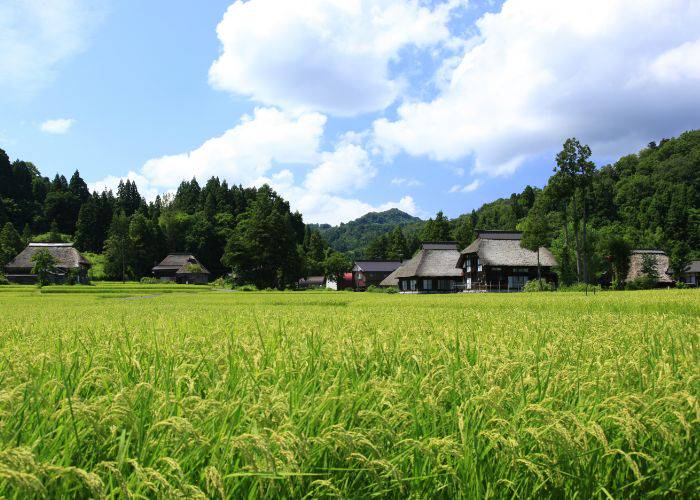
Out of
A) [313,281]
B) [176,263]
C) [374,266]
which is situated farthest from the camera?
[313,281]

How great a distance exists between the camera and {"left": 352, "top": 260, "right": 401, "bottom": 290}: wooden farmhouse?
317 ft

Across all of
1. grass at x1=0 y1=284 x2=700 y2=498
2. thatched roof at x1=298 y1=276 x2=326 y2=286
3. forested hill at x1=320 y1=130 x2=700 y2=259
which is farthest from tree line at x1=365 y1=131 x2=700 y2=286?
grass at x1=0 y1=284 x2=700 y2=498

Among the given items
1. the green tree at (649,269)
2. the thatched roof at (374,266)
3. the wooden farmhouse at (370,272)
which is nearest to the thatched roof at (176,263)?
the wooden farmhouse at (370,272)

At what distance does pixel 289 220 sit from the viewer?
91.9 meters

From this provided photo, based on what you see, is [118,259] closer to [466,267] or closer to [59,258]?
[59,258]

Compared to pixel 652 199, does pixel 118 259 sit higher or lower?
lower

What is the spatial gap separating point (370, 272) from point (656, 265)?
2075 inches

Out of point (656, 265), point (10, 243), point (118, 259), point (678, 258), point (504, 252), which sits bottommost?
point (656, 265)

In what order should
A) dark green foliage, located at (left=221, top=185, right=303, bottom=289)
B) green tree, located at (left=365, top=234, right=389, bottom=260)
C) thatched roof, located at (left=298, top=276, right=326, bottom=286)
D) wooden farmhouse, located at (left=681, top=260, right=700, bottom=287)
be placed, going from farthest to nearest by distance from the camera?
green tree, located at (left=365, top=234, right=389, bottom=260) < thatched roof, located at (left=298, top=276, right=326, bottom=286) < wooden farmhouse, located at (left=681, top=260, right=700, bottom=287) < dark green foliage, located at (left=221, top=185, right=303, bottom=289)

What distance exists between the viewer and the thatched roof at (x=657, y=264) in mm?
64106

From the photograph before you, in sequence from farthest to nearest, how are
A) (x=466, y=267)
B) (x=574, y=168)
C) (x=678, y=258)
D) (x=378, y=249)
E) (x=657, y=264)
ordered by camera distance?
(x=378, y=249) < (x=657, y=264) < (x=466, y=267) < (x=678, y=258) < (x=574, y=168)

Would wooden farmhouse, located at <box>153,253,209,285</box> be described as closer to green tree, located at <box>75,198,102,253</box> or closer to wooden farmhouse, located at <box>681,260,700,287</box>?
green tree, located at <box>75,198,102,253</box>

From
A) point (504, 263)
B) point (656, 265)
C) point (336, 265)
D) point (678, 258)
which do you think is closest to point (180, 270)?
point (336, 265)

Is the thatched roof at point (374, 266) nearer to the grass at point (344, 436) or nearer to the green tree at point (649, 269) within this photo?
the green tree at point (649, 269)
